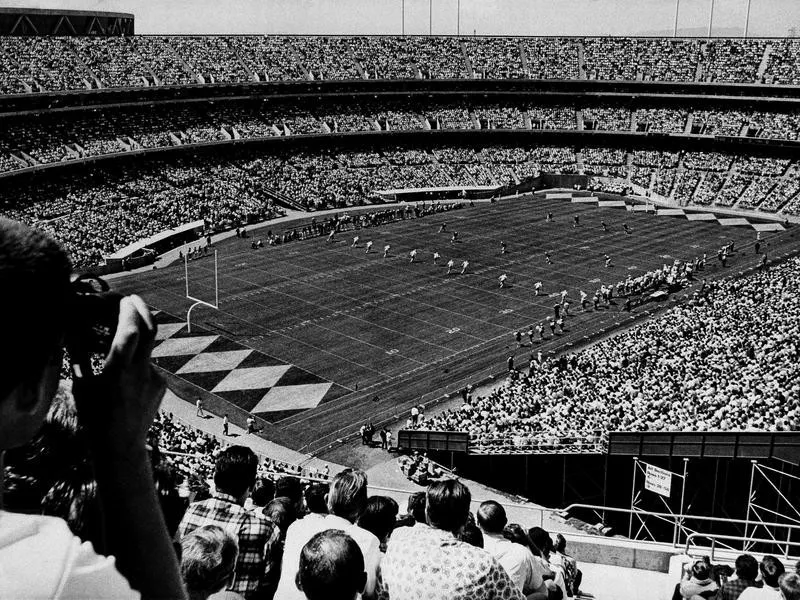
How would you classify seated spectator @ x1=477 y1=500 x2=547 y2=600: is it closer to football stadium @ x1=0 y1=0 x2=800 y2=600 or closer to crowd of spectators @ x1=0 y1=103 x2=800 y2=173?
football stadium @ x1=0 y1=0 x2=800 y2=600

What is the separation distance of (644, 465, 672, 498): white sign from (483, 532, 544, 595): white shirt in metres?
9.57

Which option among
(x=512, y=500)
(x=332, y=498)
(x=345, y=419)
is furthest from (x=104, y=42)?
(x=332, y=498)

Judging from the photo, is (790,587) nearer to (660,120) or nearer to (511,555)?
(511,555)

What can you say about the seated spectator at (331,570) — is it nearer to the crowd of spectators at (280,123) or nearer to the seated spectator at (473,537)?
the seated spectator at (473,537)

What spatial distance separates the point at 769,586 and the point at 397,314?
2942cm

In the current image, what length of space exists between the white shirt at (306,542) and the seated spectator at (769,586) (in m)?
3.64

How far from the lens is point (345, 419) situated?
26.0 m

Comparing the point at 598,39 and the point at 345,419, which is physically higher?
the point at 598,39

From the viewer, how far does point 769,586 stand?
753 cm

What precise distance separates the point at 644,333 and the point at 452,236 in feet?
82.7

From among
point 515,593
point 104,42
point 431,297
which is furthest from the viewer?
point 104,42

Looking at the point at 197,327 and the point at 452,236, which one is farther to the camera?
the point at 452,236

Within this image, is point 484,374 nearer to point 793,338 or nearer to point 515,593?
point 793,338

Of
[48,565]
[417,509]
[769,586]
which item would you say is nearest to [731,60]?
[769,586]
